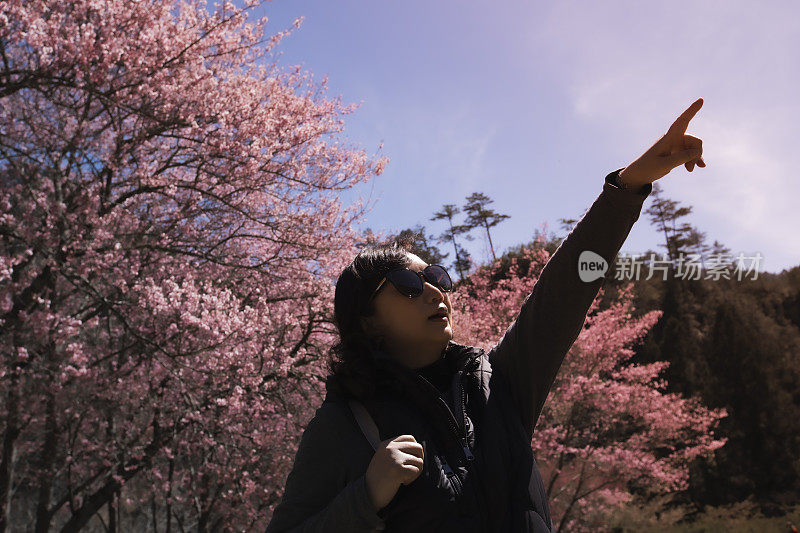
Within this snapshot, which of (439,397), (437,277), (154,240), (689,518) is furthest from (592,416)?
(439,397)

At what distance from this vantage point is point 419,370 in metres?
1.43

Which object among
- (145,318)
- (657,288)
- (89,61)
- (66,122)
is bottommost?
(145,318)

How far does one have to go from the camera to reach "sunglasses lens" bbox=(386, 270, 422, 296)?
4.70 feet

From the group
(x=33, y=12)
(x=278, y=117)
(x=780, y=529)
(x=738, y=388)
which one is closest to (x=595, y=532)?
(x=780, y=529)

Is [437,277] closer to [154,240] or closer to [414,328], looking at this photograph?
[414,328]

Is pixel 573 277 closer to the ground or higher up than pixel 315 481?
higher up

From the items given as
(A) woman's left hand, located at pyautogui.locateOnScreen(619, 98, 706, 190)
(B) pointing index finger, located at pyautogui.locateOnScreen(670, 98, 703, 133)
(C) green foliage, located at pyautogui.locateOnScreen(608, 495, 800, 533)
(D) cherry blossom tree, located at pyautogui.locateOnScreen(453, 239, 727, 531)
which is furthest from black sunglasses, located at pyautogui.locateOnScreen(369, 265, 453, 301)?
Result: (C) green foliage, located at pyautogui.locateOnScreen(608, 495, 800, 533)

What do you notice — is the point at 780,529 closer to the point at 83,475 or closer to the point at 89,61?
the point at 83,475

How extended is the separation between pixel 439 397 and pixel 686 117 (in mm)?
762

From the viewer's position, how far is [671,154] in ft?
3.98

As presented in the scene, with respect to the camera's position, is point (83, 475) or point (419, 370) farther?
point (83, 475)

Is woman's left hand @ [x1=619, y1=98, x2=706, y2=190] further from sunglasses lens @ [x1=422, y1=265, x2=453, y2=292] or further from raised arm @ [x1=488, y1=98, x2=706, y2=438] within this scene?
sunglasses lens @ [x1=422, y1=265, x2=453, y2=292]

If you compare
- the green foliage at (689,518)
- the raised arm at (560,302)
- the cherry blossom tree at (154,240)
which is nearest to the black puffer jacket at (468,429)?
the raised arm at (560,302)

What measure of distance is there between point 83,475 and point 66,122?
16.2 feet
